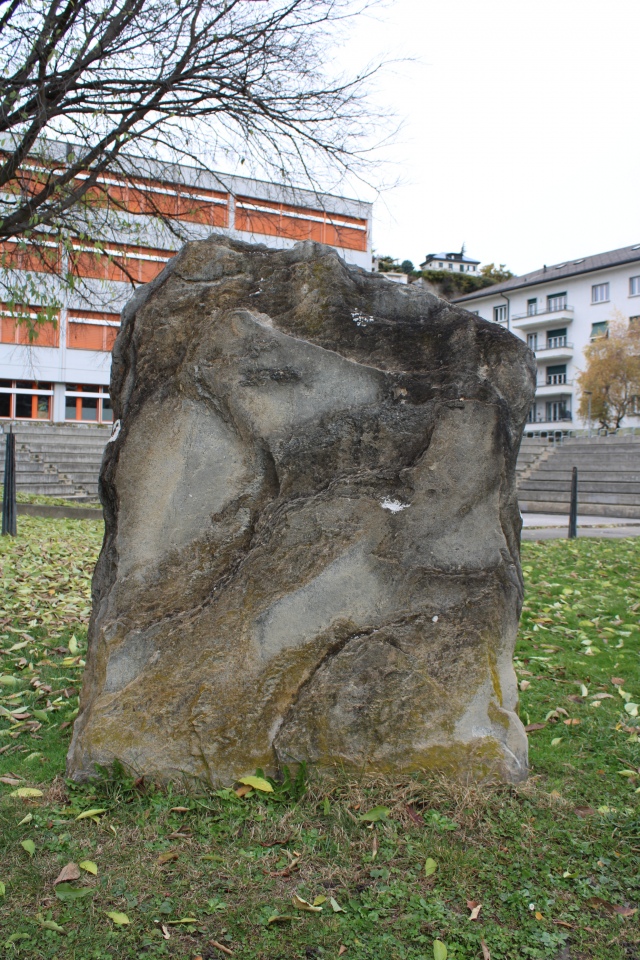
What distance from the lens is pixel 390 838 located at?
A: 2.67 metres

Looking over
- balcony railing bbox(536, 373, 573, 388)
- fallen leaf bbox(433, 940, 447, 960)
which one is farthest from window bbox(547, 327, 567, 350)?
fallen leaf bbox(433, 940, 447, 960)

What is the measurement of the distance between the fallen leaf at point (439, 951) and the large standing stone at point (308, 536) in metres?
0.86

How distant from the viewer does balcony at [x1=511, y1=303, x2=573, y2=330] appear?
5091 centimetres

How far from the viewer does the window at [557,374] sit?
5166cm

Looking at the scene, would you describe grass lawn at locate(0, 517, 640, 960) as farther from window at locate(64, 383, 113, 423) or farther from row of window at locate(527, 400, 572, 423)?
row of window at locate(527, 400, 572, 423)

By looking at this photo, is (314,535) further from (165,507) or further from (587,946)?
(587,946)

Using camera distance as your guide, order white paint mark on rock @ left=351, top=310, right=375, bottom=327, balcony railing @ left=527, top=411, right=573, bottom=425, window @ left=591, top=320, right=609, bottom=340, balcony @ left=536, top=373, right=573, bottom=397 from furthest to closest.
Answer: balcony @ left=536, top=373, right=573, bottom=397 < balcony railing @ left=527, top=411, right=573, bottom=425 < window @ left=591, top=320, right=609, bottom=340 < white paint mark on rock @ left=351, top=310, right=375, bottom=327

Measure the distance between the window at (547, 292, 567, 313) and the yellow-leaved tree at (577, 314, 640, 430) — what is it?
27.5 ft

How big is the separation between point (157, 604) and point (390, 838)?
1.30m

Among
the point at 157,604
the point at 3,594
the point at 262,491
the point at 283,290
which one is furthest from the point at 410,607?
the point at 3,594

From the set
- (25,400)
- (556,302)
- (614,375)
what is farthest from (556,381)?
(25,400)

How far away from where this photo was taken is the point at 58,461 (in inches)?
860

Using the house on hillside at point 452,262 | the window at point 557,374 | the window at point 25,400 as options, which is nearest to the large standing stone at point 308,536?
the window at point 25,400

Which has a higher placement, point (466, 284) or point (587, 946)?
point (466, 284)
